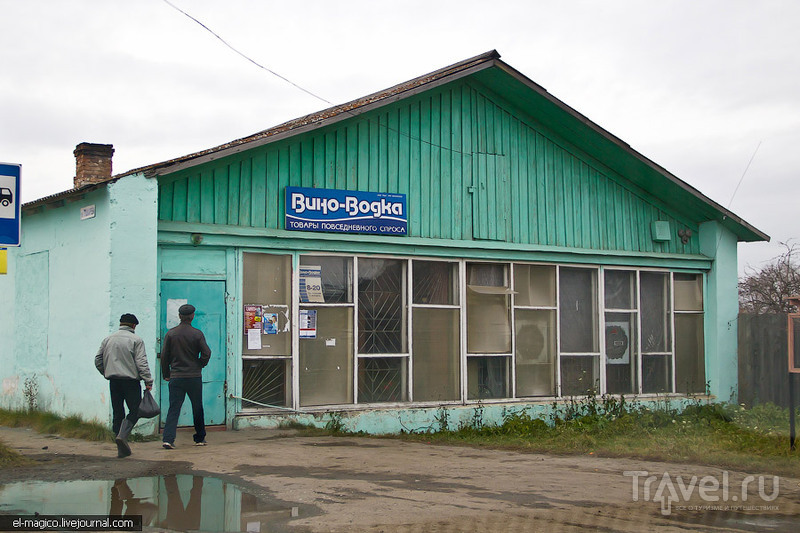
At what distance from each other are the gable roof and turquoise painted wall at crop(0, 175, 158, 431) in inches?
50.7

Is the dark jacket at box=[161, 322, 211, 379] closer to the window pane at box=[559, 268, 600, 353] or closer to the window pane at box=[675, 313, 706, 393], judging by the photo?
the window pane at box=[559, 268, 600, 353]

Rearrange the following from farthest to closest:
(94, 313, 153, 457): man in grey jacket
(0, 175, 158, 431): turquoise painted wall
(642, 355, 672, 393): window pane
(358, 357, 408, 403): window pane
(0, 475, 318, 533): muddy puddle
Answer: (642, 355, 672, 393): window pane
(358, 357, 408, 403): window pane
(0, 175, 158, 431): turquoise painted wall
(94, 313, 153, 457): man in grey jacket
(0, 475, 318, 533): muddy puddle

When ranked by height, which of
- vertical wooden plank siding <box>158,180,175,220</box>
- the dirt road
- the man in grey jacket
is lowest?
the dirt road

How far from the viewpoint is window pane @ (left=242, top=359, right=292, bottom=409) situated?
37.9 feet

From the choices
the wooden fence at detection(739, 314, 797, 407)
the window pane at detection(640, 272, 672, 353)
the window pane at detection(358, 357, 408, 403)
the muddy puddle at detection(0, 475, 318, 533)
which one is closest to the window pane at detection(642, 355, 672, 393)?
the window pane at detection(640, 272, 672, 353)

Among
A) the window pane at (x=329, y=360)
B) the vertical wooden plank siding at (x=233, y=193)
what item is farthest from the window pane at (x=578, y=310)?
the vertical wooden plank siding at (x=233, y=193)

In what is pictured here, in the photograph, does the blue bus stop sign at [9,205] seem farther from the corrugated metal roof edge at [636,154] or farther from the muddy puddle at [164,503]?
the corrugated metal roof edge at [636,154]

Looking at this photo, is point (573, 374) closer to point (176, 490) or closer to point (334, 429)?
point (334, 429)

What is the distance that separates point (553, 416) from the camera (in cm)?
1410

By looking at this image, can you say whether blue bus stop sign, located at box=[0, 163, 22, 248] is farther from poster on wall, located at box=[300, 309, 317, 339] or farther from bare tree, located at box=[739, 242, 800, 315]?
bare tree, located at box=[739, 242, 800, 315]

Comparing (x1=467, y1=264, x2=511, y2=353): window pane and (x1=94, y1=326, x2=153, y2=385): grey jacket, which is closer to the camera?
(x1=94, y1=326, x2=153, y2=385): grey jacket

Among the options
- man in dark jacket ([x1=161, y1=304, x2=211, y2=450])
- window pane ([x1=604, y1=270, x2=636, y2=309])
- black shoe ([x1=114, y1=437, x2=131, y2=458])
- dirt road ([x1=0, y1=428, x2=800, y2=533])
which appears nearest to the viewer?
dirt road ([x1=0, y1=428, x2=800, y2=533])

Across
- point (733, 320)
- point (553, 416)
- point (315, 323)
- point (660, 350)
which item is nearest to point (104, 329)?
point (315, 323)

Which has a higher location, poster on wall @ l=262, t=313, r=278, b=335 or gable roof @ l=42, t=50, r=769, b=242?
gable roof @ l=42, t=50, r=769, b=242
